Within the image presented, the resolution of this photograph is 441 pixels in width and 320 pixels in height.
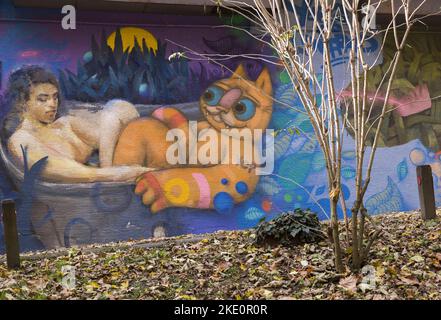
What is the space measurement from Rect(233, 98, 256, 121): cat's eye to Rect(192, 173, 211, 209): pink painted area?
52.1 inches

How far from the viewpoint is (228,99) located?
1169 cm

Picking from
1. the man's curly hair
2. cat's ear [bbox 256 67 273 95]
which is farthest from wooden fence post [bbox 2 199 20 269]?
cat's ear [bbox 256 67 273 95]

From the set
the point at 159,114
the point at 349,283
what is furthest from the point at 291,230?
the point at 159,114

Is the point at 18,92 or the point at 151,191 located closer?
the point at 18,92

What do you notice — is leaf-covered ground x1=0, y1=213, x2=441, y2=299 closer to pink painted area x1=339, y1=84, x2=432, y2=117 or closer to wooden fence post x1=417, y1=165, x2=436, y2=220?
wooden fence post x1=417, y1=165, x2=436, y2=220

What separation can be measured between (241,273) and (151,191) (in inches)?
198

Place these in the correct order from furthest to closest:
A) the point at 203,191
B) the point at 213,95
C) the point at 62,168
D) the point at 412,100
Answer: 1. the point at 412,100
2. the point at 213,95
3. the point at 203,191
4. the point at 62,168

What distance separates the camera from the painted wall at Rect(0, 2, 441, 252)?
1080 centimetres

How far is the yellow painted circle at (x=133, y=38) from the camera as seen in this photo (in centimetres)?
1113

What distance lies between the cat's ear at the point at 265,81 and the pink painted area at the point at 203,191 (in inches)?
79.2

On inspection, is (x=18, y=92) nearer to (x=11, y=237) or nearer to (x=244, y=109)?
(x=11, y=237)

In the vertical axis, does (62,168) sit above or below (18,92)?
below

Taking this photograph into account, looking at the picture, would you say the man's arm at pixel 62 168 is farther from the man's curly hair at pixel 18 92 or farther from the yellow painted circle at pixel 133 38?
the yellow painted circle at pixel 133 38
